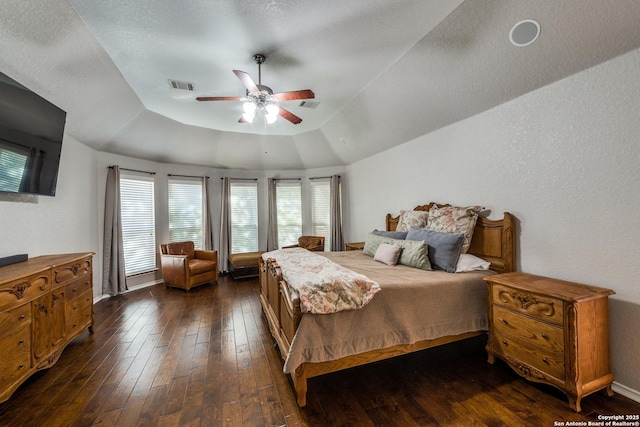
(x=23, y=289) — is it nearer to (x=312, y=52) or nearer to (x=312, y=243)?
(x=312, y=52)

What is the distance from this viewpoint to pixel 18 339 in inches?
75.1

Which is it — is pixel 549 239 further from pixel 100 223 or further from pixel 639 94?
pixel 100 223

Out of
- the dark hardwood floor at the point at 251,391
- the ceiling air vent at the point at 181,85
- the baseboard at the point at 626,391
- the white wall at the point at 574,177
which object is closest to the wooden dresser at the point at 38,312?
the dark hardwood floor at the point at 251,391

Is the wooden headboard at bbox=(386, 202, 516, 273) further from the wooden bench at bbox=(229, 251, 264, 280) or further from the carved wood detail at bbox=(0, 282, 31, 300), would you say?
the carved wood detail at bbox=(0, 282, 31, 300)

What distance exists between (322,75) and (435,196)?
219 centimetres

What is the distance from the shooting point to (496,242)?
2738 mm

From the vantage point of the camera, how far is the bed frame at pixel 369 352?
6.18ft

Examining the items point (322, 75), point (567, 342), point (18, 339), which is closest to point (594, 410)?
point (567, 342)

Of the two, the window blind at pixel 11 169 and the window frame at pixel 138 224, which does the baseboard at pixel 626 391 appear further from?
the window frame at pixel 138 224

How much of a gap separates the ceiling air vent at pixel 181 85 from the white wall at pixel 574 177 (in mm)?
3421

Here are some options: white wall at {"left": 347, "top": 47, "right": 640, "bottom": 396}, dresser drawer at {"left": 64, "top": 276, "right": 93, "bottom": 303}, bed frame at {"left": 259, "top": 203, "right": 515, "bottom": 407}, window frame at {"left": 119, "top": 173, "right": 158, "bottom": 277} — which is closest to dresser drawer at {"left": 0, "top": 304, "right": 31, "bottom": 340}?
dresser drawer at {"left": 64, "top": 276, "right": 93, "bottom": 303}

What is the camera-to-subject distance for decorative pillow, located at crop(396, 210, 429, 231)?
3.52 metres

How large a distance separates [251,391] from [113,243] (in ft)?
13.0

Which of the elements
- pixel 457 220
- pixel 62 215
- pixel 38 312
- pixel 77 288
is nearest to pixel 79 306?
pixel 77 288
